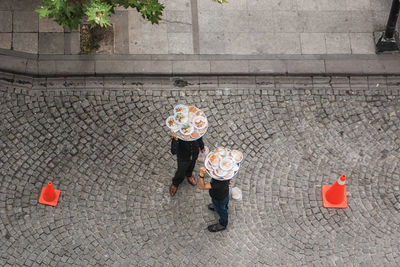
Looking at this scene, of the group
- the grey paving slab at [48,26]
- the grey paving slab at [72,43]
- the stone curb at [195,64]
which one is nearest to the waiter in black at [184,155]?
the stone curb at [195,64]

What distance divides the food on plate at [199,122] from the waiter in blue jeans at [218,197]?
684 millimetres

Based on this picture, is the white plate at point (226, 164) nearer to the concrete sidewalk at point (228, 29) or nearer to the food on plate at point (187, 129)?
A: the food on plate at point (187, 129)

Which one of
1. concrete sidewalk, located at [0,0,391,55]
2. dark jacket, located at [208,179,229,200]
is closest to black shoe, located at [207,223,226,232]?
dark jacket, located at [208,179,229,200]

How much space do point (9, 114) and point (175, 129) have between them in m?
3.70

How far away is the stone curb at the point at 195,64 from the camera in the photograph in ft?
37.4

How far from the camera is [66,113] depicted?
10945mm

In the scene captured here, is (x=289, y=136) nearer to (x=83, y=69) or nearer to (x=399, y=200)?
(x=399, y=200)

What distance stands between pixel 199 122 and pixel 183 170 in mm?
1009

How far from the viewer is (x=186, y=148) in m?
9.15

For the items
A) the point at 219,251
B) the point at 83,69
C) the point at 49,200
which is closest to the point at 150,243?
the point at 219,251

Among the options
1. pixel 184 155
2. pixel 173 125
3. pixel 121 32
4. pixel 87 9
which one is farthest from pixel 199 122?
pixel 121 32

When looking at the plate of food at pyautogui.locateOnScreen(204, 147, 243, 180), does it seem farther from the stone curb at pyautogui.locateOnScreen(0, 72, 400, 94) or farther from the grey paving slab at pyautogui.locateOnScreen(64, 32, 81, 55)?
the grey paving slab at pyautogui.locateOnScreen(64, 32, 81, 55)

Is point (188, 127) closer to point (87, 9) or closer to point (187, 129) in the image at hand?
point (187, 129)

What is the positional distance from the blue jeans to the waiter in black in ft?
2.64
